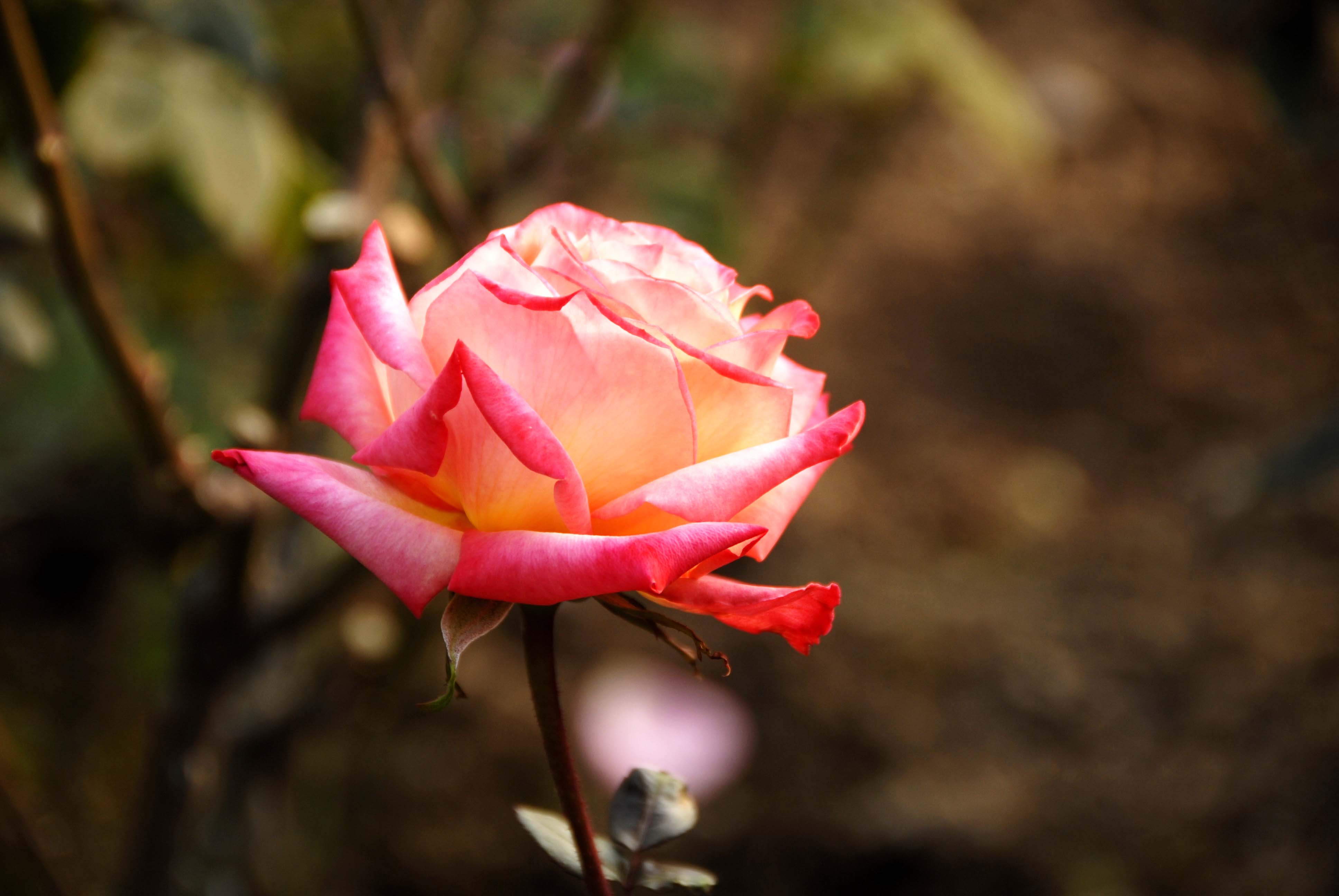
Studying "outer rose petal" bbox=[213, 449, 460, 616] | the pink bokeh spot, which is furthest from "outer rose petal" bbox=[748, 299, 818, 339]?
the pink bokeh spot

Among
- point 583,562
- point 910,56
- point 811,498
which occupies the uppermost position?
point 910,56

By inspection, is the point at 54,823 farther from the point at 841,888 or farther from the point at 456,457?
the point at 456,457

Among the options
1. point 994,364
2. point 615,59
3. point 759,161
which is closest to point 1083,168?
point 994,364

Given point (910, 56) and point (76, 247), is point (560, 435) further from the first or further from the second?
point (910, 56)

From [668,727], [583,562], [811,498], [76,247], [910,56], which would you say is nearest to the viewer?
[583,562]

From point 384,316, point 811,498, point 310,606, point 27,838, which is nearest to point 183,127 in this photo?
point 310,606

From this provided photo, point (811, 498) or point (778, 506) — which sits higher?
point (778, 506)
